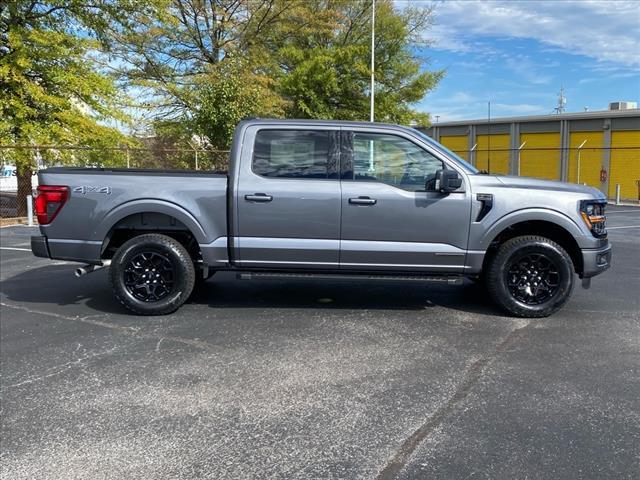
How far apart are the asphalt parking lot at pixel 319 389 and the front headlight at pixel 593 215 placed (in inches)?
37.0

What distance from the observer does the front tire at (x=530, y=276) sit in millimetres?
5566

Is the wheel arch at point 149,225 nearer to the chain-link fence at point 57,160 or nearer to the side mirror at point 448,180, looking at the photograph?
the side mirror at point 448,180

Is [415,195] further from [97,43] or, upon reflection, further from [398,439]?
[97,43]

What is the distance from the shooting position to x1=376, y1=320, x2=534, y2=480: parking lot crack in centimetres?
294

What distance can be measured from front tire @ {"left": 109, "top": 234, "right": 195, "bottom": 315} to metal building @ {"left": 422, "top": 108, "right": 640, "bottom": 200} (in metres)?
23.1

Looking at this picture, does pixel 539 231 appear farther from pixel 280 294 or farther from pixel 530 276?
pixel 280 294

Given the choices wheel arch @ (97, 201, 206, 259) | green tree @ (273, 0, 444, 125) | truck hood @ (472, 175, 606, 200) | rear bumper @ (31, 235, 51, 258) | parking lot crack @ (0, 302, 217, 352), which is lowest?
parking lot crack @ (0, 302, 217, 352)

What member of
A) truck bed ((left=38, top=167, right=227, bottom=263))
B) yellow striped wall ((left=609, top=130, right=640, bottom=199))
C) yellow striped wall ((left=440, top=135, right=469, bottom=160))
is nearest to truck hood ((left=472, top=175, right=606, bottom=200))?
truck bed ((left=38, top=167, right=227, bottom=263))

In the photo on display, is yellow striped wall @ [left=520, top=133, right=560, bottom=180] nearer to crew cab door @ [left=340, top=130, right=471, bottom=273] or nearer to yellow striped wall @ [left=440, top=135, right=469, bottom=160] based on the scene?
yellow striped wall @ [left=440, top=135, right=469, bottom=160]

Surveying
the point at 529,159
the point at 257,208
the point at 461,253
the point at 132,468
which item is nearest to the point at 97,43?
the point at 257,208

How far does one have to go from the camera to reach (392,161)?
564cm

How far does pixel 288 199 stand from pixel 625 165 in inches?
1130

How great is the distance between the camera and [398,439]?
10.6ft

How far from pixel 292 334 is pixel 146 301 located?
66.2 inches
